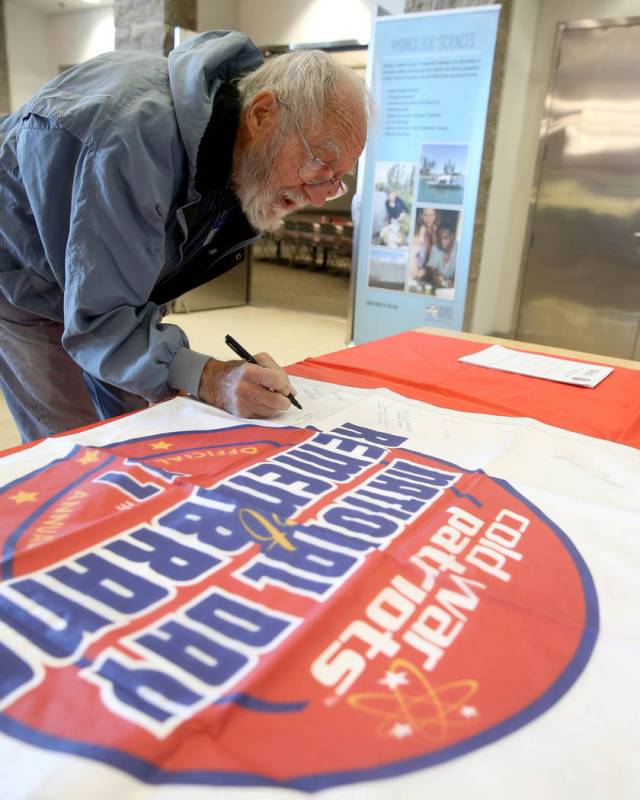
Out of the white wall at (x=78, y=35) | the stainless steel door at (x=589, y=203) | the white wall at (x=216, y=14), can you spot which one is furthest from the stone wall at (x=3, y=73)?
the stainless steel door at (x=589, y=203)

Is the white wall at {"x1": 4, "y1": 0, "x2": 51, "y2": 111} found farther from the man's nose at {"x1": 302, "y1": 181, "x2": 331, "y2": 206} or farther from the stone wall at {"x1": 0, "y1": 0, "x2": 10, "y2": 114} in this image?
the man's nose at {"x1": 302, "y1": 181, "x2": 331, "y2": 206}

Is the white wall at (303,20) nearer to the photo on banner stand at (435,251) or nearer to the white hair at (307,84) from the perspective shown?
the photo on banner stand at (435,251)

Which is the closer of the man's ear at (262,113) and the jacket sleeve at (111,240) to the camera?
the jacket sleeve at (111,240)

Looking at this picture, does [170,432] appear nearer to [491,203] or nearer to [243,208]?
[243,208]

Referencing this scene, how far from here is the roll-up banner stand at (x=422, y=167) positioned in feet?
10.8

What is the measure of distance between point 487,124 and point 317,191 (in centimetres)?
275

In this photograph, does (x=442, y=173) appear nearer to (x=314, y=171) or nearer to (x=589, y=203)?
(x=589, y=203)

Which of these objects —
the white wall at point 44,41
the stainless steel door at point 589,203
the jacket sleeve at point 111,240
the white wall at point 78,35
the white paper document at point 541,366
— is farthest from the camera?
the white wall at point 44,41

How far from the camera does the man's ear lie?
990 mm

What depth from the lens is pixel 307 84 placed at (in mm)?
966

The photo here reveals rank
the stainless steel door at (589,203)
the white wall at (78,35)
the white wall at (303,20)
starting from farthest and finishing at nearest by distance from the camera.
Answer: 1. the white wall at (78,35)
2. the white wall at (303,20)
3. the stainless steel door at (589,203)

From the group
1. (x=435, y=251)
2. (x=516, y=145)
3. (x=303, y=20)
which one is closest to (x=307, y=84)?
(x=435, y=251)

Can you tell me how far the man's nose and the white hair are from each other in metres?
0.13

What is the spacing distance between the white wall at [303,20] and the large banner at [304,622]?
14.6 feet
